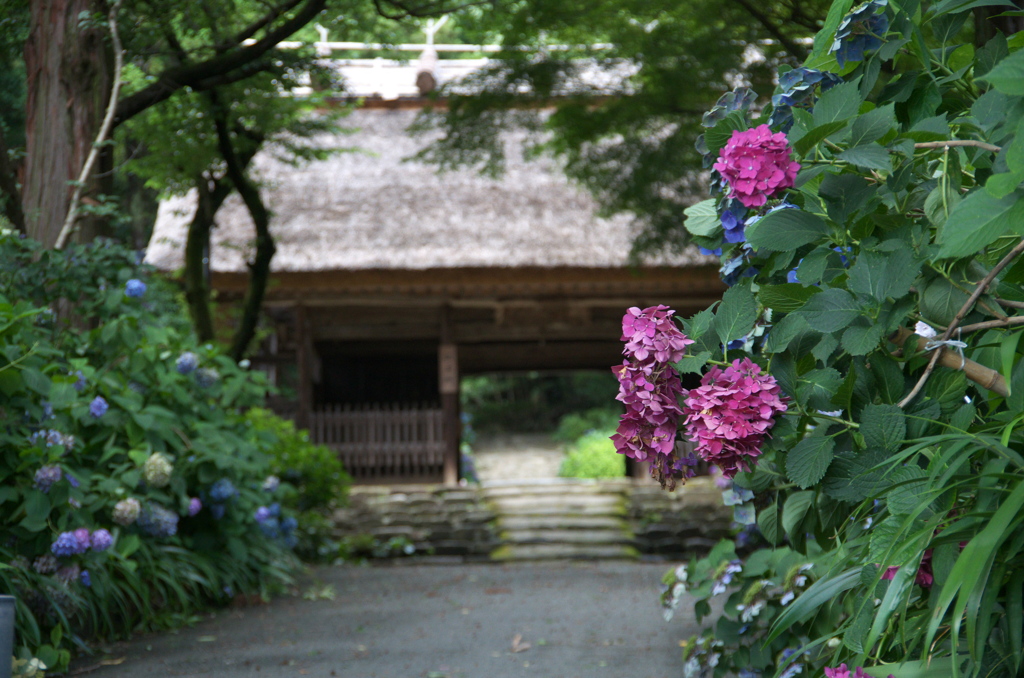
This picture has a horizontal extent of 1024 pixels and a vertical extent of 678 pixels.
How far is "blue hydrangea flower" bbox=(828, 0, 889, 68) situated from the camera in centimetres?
142

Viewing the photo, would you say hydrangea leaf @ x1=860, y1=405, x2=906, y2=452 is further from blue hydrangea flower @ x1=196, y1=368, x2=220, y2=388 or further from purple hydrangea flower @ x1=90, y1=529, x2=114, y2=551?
blue hydrangea flower @ x1=196, y1=368, x2=220, y2=388

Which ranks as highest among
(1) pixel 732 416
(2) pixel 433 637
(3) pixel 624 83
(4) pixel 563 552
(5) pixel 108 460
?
(3) pixel 624 83

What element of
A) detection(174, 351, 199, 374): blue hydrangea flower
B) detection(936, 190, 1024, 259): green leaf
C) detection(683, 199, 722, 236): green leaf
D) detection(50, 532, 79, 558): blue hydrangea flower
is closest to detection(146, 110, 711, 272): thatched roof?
detection(174, 351, 199, 374): blue hydrangea flower

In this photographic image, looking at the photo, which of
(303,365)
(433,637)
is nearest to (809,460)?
(433,637)

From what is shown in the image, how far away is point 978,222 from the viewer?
1.10 meters

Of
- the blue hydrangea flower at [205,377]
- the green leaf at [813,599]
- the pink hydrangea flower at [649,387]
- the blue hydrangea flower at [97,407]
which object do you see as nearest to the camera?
the green leaf at [813,599]

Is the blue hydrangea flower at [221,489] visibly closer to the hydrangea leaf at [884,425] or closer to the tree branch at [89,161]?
the tree branch at [89,161]

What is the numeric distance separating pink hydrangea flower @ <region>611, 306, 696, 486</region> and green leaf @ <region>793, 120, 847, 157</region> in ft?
1.10

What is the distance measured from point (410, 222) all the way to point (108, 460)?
5.57 meters

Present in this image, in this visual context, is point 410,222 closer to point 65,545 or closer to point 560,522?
point 560,522

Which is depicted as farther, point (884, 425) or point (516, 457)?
point (516, 457)

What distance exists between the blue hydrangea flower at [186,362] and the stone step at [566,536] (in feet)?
13.5

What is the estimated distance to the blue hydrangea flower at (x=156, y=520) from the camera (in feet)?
11.1

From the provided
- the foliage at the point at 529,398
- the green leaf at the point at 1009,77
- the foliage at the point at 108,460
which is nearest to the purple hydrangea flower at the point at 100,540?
the foliage at the point at 108,460
